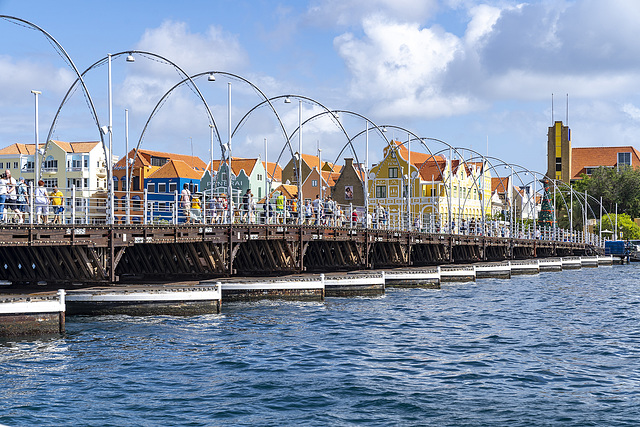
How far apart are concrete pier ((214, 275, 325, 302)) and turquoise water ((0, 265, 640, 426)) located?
201 centimetres

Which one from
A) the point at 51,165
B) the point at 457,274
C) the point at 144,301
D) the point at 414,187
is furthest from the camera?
the point at 51,165

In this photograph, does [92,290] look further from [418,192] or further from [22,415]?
[418,192]

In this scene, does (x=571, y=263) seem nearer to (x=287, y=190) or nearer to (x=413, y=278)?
(x=413, y=278)

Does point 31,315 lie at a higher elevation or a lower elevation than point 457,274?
higher

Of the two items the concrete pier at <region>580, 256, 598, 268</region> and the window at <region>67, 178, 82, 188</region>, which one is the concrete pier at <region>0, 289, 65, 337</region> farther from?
the window at <region>67, 178, 82, 188</region>

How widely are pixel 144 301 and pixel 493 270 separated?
43.1 metres

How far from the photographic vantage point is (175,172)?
12269 cm

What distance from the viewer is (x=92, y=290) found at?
109 ft

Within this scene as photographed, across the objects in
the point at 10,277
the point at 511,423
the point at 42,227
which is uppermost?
the point at 42,227

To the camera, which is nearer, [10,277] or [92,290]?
[92,290]

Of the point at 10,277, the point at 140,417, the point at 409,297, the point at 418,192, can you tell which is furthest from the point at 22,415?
the point at 418,192

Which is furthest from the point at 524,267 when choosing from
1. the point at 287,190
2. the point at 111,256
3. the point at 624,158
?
the point at 624,158

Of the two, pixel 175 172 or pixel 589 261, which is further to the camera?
pixel 175 172

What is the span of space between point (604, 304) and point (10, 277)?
32042 mm
